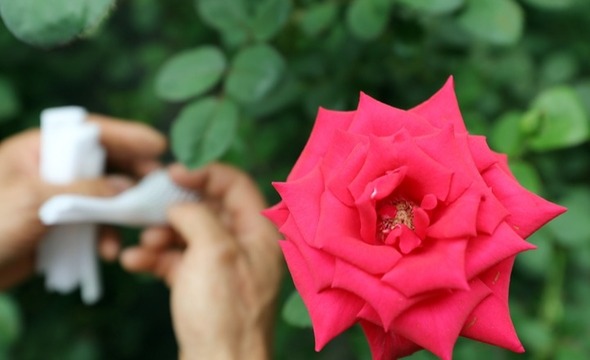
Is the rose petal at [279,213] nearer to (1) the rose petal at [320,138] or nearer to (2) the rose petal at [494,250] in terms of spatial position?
(1) the rose petal at [320,138]

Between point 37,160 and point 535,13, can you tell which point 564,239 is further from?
point 37,160

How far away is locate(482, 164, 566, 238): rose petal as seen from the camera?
1.77ft

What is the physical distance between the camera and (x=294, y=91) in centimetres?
103

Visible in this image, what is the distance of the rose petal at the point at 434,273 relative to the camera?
1.59ft

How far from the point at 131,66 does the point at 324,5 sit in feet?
2.18

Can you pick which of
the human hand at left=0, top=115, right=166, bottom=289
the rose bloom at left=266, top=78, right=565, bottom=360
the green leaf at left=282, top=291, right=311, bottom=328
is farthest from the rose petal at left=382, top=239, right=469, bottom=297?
the human hand at left=0, top=115, right=166, bottom=289

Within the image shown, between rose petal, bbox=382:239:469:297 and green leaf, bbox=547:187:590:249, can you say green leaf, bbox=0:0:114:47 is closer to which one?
rose petal, bbox=382:239:469:297

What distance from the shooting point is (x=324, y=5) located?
946 millimetres

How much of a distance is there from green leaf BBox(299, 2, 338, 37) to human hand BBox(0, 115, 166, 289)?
1.02 ft

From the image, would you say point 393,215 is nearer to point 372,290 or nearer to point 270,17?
point 372,290

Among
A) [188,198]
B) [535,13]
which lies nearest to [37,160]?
[188,198]

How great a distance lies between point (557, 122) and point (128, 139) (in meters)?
0.64

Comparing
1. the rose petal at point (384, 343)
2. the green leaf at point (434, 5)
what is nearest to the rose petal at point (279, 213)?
the rose petal at point (384, 343)

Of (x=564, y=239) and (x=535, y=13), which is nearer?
(x=564, y=239)
